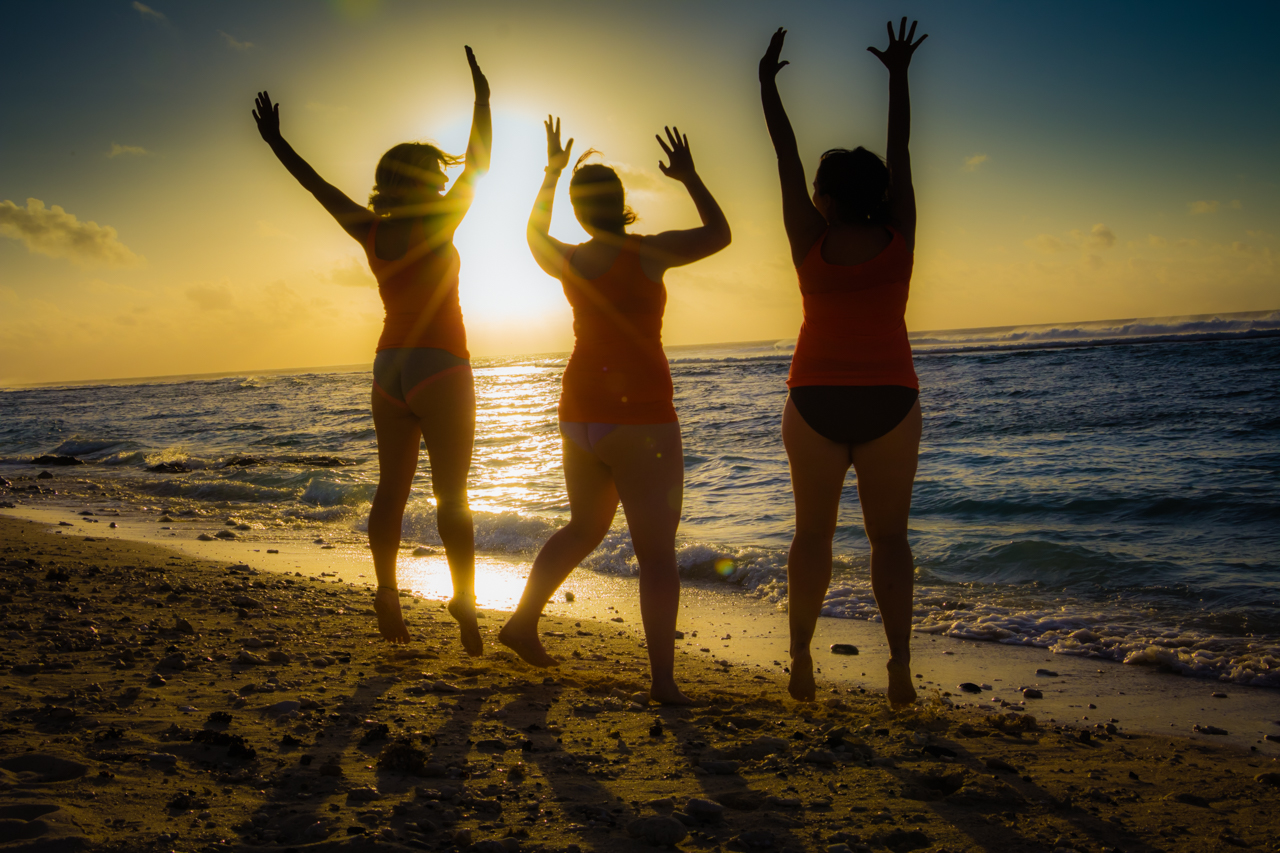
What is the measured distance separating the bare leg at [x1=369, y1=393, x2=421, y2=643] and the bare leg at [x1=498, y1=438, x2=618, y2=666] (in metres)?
0.72

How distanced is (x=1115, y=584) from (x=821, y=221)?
14.1ft

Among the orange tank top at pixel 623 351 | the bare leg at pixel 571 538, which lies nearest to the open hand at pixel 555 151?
the orange tank top at pixel 623 351

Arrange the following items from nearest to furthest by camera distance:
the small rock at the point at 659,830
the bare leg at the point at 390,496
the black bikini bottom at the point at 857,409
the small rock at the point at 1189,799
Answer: the small rock at the point at 659,830 < the small rock at the point at 1189,799 < the black bikini bottom at the point at 857,409 < the bare leg at the point at 390,496

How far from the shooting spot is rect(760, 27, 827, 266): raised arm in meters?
2.71

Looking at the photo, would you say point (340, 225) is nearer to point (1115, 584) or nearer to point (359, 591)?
point (359, 591)

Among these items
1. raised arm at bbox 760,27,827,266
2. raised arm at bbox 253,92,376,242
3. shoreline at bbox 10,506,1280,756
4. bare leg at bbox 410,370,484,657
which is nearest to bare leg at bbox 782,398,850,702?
raised arm at bbox 760,27,827,266

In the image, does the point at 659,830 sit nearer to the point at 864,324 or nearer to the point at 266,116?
the point at 864,324

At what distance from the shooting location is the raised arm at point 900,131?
8.80ft

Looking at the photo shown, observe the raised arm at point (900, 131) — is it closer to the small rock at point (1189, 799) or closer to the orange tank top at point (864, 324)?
the orange tank top at point (864, 324)

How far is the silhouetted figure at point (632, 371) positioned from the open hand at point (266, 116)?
1.48 meters

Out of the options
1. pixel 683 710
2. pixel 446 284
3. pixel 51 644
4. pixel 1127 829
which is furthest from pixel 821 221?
pixel 51 644

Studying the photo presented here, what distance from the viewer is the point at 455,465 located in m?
3.32

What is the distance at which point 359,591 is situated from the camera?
5.30 metres

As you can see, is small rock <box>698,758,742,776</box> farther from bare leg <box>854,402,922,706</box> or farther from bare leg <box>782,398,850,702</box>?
bare leg <box>854,402,922,706</box>
